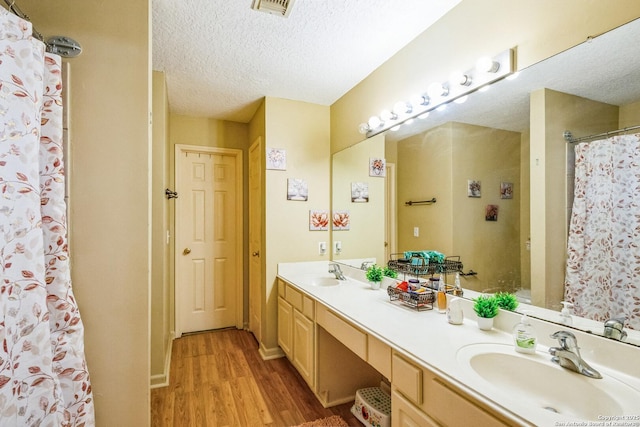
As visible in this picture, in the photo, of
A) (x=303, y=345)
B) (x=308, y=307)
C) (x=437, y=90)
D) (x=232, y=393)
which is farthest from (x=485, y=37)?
(x=232, y=393)

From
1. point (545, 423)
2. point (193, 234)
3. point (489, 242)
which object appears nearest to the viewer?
point (545, 423)

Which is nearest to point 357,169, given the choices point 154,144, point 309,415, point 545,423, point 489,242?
point 489,242

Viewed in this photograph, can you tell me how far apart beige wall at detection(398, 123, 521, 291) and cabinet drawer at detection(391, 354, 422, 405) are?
26.5 inches

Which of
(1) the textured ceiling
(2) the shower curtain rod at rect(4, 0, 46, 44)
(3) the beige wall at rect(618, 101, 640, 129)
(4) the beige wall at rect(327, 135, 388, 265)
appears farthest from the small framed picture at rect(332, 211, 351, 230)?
(2) the shower curtain rod at rect(4, 0, 46, 44)

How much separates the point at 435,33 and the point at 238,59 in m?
1.32

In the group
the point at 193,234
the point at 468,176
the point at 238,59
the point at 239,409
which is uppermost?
the point at 238,59

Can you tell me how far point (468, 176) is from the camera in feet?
5.46

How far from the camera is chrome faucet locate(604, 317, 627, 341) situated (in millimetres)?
1043

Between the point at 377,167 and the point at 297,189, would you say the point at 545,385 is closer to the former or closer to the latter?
the point at 377,167

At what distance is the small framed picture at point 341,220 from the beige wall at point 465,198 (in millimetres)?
732

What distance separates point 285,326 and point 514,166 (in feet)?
6.77

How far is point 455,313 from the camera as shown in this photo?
1.49 m

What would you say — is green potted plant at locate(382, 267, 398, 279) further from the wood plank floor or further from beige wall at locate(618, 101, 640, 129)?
beige wall at locate(618, 101, 640, 129)

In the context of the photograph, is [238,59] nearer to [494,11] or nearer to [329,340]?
[494,11]
